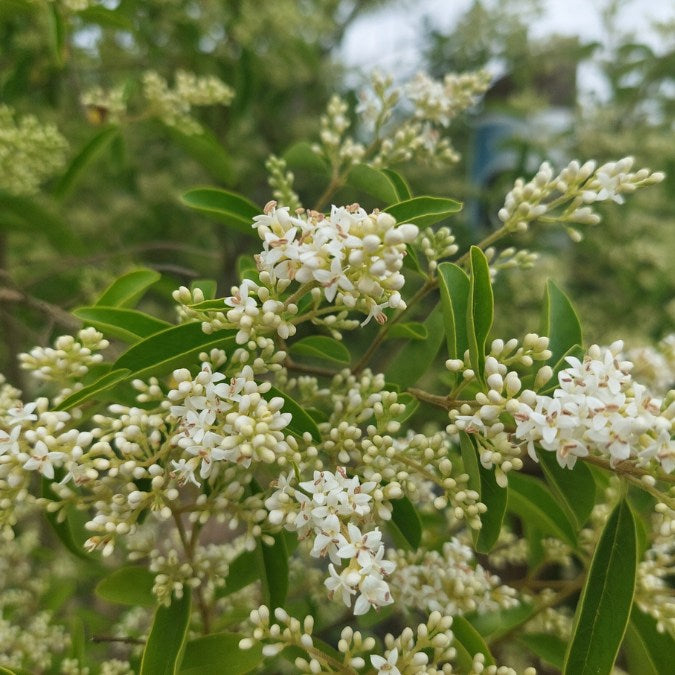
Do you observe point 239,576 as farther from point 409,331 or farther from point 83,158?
point 83,158

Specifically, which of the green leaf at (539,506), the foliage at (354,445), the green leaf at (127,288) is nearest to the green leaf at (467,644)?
the foliage at (354,445)

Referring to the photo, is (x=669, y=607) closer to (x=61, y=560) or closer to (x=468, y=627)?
(x=468, y=627)

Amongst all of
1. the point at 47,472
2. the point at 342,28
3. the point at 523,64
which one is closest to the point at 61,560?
the point at 47,472

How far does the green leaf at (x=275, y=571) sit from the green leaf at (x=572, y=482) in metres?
0.45

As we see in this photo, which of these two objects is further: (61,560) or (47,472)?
(61,560)

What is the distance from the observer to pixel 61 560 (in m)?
2.18

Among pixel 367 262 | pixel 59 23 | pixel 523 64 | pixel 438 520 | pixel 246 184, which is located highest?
pixel 523 64

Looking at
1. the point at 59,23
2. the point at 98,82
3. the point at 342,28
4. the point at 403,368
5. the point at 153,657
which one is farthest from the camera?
the point at 342,28

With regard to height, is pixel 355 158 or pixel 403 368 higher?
pixel 355 158

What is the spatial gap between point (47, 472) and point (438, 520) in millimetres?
1009

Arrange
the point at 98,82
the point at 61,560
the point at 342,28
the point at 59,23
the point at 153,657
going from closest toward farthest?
the point at 153,657 → the point at 59,23 → the point at 61,560 → the point at 98,82 → the point at 342,28

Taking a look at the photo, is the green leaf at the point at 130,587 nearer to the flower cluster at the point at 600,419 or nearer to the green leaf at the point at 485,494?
the green leaf at the point at 485,494

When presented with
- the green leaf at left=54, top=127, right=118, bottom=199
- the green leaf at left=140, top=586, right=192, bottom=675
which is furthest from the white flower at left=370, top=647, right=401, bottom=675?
the green leaf at left=54, top=127, right=118, bottom=199

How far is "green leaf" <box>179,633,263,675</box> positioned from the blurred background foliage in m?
1.20
